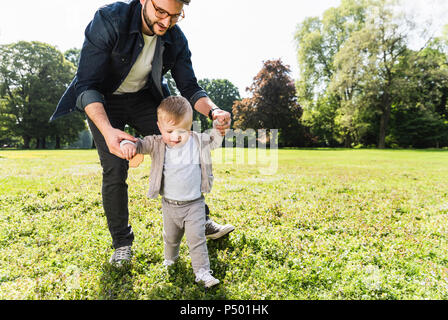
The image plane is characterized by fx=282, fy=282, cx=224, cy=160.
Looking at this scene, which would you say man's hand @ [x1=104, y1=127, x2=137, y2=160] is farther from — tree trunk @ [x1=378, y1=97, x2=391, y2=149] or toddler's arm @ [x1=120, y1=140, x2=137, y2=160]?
tree trunk @ [x1=378, y1=97, x2=391, y2=149]

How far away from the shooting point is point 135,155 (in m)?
2.00

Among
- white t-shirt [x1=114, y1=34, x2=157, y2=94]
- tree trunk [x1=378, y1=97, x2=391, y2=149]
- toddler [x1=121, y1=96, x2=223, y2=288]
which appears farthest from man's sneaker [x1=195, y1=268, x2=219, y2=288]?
tree trunk [x1=378, y1=97, x2=391, y2=149]

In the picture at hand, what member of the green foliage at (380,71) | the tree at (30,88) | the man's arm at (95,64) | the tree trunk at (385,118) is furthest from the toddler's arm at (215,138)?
the tree at (30,88)

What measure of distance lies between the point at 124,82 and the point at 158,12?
741 millimetres

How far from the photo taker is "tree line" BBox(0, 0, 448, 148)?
1215 inches

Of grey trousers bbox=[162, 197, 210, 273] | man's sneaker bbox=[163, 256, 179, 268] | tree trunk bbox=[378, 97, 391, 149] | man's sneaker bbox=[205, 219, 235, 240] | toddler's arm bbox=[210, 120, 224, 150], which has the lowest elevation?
man's sneaker bbox=[163, 256, 179, 268]

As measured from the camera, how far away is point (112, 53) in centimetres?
234

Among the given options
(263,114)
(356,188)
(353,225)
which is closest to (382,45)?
(263,114)

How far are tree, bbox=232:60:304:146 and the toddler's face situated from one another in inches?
1328

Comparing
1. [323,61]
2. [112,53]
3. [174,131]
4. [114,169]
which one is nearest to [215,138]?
[174,131]

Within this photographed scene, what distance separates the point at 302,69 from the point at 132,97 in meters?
41.0

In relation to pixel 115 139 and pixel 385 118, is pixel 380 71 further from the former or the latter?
pixel 115 139

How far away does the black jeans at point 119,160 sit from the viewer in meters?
2.60
